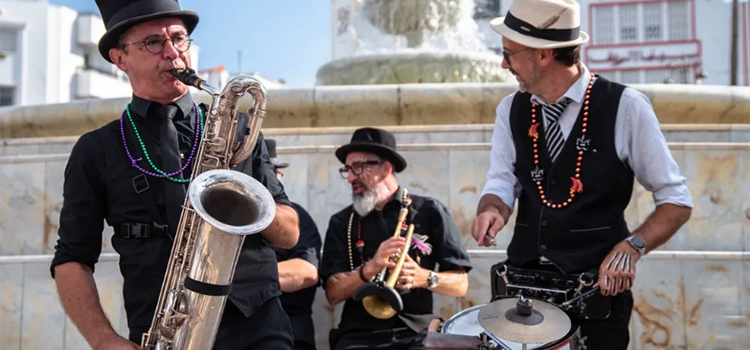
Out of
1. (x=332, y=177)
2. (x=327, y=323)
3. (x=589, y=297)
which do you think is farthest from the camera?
(x=332, y=177)

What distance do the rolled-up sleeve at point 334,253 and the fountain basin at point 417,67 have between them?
3.85 m

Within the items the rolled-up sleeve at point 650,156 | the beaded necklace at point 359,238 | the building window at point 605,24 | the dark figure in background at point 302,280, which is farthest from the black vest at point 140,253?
the building window at point 605,24

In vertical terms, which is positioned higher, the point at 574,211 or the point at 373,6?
the point at 373,6

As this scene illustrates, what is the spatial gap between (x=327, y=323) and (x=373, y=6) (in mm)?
5381

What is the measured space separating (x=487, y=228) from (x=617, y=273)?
0.51 metres

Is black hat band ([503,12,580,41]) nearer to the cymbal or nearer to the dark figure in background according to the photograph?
the cymbal

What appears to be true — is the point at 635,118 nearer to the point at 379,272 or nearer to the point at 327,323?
the point at 379,272

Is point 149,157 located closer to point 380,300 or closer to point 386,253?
point 386,253

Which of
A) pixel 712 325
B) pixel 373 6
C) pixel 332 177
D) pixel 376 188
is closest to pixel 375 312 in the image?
pixel 376 188

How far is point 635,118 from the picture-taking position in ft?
9.29

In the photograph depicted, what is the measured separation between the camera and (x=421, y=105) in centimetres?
629

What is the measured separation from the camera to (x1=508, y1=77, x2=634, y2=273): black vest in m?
2.83

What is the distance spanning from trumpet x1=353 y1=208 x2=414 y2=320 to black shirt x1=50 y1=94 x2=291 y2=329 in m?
1.68

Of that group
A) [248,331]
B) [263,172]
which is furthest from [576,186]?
[248,331]
